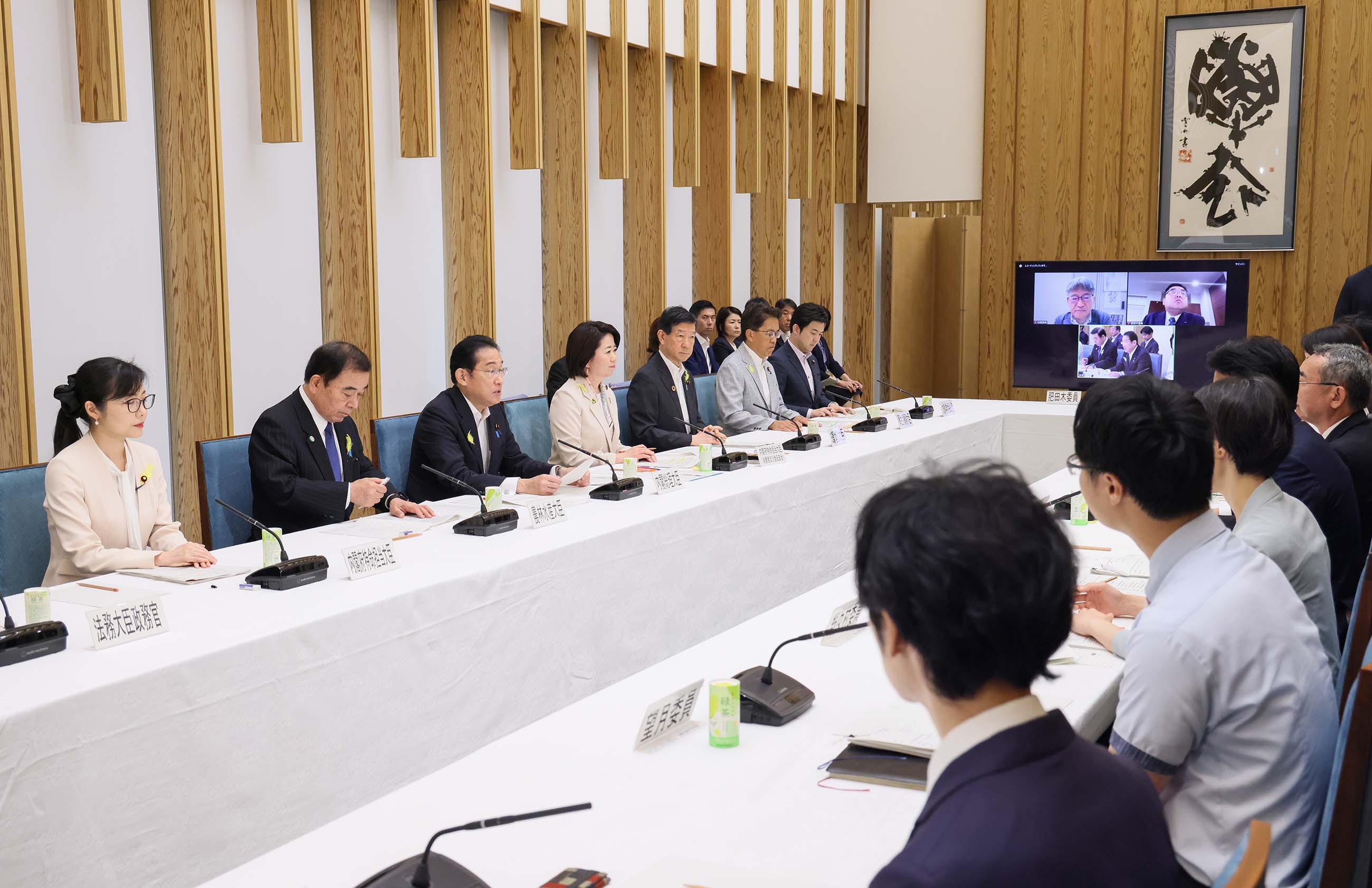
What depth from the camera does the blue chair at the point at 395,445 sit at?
4.03 metres

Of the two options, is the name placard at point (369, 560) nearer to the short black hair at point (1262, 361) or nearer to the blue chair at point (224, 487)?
the blue chair at point (224, 487)

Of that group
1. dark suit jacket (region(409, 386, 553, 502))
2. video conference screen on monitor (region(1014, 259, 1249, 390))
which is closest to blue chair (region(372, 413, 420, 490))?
dark suit jacket (region(409, 386, 553, 502))

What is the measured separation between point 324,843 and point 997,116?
293 inches

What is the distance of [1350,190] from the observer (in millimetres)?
6980

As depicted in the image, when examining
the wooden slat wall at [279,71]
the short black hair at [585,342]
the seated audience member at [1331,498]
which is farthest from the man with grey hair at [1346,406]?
the wooden slat wall at [279,71]

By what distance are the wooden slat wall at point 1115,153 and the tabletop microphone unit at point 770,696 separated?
632cm

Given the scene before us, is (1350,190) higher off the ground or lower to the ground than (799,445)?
higher

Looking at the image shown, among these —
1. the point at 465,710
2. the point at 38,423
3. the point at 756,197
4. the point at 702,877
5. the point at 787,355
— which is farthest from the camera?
the point at 756,197

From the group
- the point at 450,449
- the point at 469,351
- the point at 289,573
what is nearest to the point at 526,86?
the point at 469,351

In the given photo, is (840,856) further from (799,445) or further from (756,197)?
(756,197)

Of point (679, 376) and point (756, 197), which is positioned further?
point (756, 197)

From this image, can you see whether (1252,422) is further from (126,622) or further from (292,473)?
(292,473)

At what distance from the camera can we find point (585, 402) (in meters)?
4.51

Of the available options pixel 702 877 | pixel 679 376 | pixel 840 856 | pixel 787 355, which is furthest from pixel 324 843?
pixel 787 355
